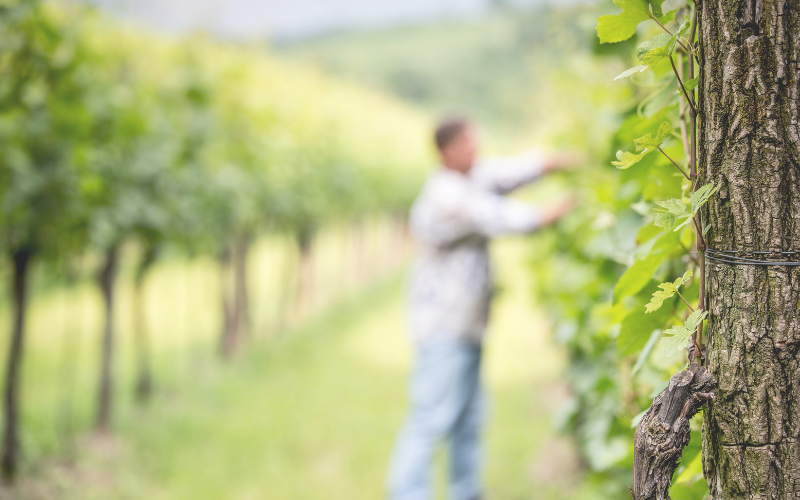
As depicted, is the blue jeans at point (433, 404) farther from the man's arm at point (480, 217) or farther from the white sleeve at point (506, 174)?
the white sleeve at point (506, 174)

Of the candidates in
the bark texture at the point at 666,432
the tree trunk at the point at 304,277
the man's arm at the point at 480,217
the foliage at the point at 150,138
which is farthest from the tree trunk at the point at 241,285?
the bark texture at the point at 666,432

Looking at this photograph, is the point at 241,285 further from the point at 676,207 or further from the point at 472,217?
the point at 676,207

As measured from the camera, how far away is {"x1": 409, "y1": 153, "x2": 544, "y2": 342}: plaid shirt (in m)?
3.25

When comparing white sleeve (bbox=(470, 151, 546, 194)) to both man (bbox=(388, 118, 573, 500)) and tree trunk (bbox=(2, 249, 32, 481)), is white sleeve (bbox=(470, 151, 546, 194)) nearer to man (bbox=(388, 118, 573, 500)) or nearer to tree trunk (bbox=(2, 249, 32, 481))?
man (bbox=(388, 118, 573, 500))

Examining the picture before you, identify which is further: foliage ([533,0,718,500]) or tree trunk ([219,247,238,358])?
tree trunk ([219,247,238,358])

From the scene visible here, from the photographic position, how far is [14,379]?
4441 mm

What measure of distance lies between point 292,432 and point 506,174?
355 centimetres

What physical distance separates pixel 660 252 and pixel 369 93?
18.4 metres

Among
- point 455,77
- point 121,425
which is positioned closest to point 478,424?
point 121,425

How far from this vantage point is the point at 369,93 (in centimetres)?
1866

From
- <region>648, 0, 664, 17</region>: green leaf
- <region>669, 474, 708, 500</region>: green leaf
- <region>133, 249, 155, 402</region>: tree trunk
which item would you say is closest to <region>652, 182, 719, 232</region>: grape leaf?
<region>648, 0, 664, 17</region>: green leaf

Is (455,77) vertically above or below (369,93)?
above

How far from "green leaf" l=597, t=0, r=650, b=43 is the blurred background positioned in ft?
0.93

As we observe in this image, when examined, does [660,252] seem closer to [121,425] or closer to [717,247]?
[717,247]
